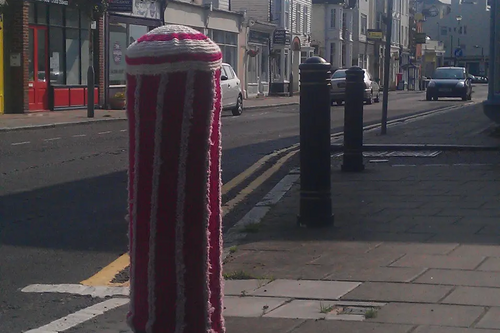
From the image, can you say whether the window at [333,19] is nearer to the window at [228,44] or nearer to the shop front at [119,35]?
the window at [228,44]

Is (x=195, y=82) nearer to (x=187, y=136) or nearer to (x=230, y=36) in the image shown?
(x=187, y=136)

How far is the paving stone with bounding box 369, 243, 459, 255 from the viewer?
6.48 m

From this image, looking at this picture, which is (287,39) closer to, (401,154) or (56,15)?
(56,15)

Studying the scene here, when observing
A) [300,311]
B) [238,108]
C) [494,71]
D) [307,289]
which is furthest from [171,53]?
[238,108]

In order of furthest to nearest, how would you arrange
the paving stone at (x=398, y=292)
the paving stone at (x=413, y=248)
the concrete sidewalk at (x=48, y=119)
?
the concrete sidewalk at (x=48, y=119), the paving stone at (x=413, y=248), the paving stone at (x=398, y=292)

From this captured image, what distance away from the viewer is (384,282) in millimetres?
5605

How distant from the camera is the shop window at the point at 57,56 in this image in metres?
26.9

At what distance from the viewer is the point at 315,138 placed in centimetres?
751

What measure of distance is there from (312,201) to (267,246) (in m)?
0.82

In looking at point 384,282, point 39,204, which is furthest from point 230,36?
point 384,282

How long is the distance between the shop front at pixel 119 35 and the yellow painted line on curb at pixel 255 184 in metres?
16.7

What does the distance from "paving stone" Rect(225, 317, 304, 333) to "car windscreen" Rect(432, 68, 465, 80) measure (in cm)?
3807

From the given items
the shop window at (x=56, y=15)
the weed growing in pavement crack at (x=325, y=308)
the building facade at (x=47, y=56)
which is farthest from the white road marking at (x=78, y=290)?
the shop window at (x=56, y=15)

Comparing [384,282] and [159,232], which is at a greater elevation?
[159,232]
